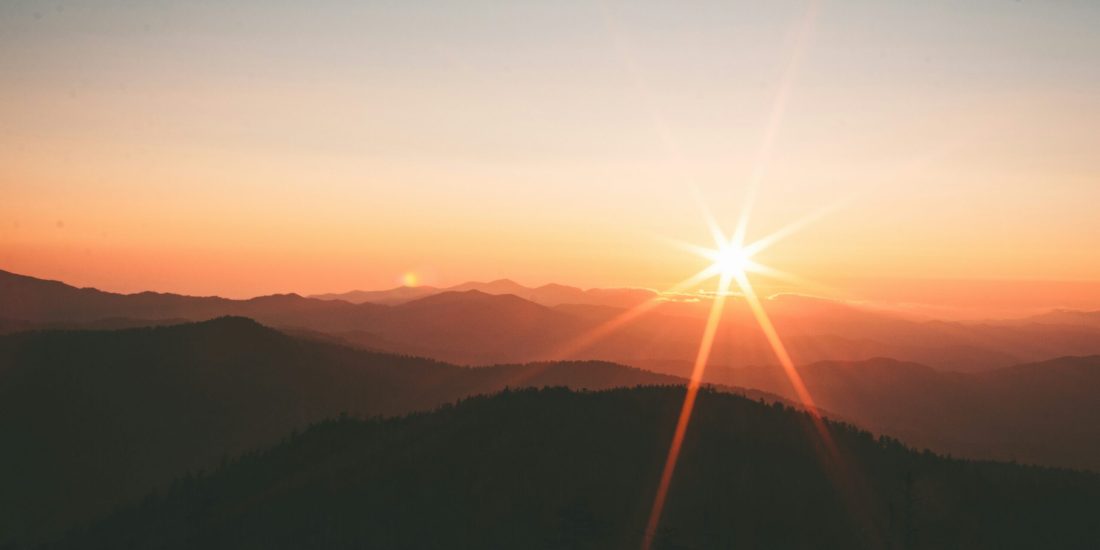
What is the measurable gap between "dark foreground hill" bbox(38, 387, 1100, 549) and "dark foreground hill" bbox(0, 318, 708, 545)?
55.9 feet

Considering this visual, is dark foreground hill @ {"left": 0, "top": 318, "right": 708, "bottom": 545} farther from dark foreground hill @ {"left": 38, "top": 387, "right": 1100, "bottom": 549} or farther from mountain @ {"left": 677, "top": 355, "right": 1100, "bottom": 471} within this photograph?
mountain @ {"left": 677, "top": 355, "right": 1100, "bottom": 471}

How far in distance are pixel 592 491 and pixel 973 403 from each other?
113m

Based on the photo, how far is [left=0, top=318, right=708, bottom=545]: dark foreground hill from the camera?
4722cm

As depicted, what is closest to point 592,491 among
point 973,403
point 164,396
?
point 164,396

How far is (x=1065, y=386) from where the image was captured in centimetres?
11988

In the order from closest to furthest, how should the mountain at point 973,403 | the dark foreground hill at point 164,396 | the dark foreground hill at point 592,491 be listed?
the dark foreground hill at point 592,491 < the dark foreground hill at point 164,396 < the mountain at point 973,403

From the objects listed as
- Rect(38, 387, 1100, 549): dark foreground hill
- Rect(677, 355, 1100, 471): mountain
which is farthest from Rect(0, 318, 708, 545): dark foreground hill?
Rect(677, 355, 1100, 471): mountain

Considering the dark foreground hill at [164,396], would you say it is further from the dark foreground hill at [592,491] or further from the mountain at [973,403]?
the mountain at [973,403]

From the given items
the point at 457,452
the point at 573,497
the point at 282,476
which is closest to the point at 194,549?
the point at 282,476

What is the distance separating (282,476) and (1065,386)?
136751 mm

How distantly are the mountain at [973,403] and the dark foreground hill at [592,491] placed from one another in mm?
55000

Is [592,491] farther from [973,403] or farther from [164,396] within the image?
[973,403]

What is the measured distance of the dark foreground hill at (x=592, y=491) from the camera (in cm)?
2305

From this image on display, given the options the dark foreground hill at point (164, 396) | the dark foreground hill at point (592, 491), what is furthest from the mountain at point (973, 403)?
the dark foreground hill at point (592, 491)
